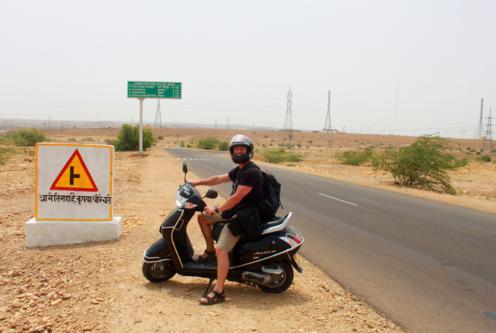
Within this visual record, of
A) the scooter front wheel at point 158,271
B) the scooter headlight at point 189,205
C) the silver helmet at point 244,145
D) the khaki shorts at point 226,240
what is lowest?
the scooter front wheel at point 158,271

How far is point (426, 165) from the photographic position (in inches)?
900

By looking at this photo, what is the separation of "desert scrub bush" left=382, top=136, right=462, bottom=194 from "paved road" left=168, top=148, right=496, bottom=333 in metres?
8.72

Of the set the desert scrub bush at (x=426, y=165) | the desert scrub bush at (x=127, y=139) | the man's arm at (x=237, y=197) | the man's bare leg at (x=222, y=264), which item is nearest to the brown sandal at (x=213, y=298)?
the man's bare leg at (x=222, y=264)

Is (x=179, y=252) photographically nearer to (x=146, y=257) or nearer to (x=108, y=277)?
(x=146, y=257)

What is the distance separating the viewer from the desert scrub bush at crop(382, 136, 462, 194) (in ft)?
75.2

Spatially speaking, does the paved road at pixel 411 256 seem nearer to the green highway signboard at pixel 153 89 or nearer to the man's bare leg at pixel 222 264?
the man's bare leg at pixel 222 264

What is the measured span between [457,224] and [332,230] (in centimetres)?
344

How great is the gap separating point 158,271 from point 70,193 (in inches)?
103

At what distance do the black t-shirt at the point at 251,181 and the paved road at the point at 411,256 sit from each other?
1878 millimetres

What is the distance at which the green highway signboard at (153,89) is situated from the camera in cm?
4119

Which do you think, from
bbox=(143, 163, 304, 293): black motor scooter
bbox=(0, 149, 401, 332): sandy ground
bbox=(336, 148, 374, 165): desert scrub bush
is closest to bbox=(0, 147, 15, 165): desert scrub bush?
bbox=(0, 149, 401, 332): sandy ground

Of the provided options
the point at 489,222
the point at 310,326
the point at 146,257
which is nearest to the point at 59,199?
the point at 146,257

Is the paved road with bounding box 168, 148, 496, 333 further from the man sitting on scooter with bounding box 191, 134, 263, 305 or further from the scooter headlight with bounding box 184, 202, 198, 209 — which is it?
the scooter headlight with bounding box 184, 202, 198, 209

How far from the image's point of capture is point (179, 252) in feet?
17.9
